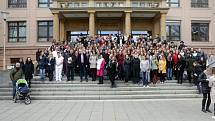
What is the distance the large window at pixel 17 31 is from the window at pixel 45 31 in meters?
1.61

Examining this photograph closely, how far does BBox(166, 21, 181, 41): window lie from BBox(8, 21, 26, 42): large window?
1415 cm

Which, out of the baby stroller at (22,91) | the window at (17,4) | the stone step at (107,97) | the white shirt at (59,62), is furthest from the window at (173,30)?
the baby stroller at (22,91)

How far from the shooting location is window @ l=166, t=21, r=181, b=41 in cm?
4378

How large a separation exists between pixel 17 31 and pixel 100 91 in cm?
2267

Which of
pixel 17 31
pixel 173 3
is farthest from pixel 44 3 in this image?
pixel 173 3

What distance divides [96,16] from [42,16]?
261 inches

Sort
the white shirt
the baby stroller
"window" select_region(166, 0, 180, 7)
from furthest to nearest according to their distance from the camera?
1. "window" select_region(166, 0, 180, 7)
2. the white shirt
3. the baby stroller

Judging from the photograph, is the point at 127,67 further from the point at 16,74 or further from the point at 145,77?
the point at 16,74

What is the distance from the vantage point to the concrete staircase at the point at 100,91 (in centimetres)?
2300

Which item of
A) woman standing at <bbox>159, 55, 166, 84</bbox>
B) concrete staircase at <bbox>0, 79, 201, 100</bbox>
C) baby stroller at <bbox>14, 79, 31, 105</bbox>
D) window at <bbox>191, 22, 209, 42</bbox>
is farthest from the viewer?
window at <bbox>191, 22, 209, 42</bbox>

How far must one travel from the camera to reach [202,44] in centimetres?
4391

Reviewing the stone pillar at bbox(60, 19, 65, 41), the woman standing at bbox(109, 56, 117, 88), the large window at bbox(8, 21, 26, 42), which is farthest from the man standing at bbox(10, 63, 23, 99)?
the large window at bbox(8, 21, 26, 42)

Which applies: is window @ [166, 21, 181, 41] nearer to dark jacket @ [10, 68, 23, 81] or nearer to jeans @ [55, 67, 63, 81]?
jeans @ [55, 67, 63, 81]

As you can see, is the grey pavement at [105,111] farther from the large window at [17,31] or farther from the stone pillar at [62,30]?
the large window at [17,31]
